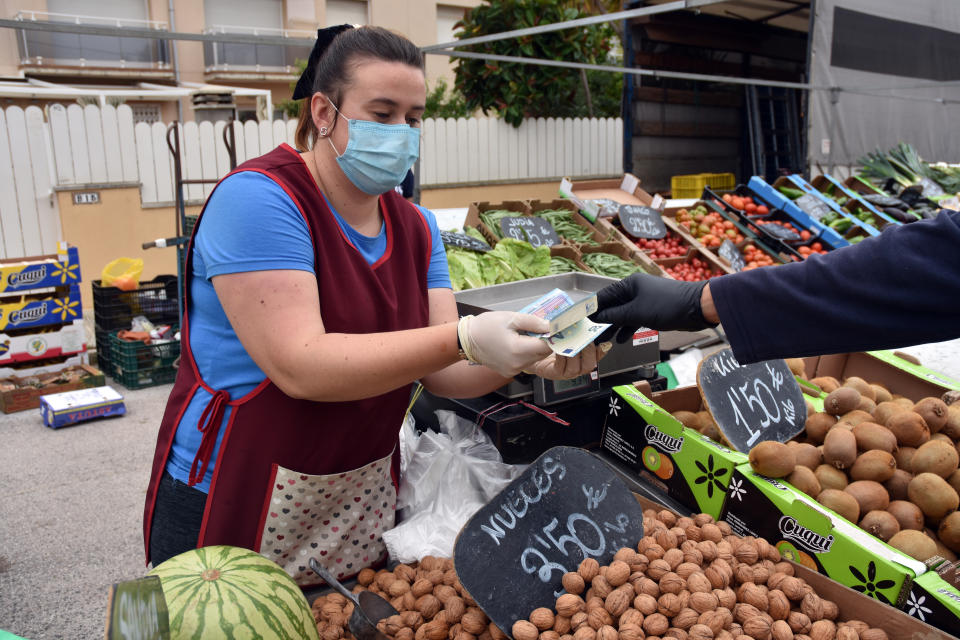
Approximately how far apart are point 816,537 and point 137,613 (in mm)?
1616

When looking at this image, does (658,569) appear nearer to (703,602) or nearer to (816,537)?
(703,602)

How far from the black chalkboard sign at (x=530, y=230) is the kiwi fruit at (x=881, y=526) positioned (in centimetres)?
338

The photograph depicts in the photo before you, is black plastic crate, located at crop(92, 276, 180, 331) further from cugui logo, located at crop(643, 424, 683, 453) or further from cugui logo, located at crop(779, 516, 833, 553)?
A: cugui logo, located at crop(779, 516, 833, 553)

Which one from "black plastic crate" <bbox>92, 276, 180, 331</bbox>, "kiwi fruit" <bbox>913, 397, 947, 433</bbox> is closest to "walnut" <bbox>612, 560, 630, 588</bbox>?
"kiwi fruit" <bbox>913, 397, 947, 433</bbox>

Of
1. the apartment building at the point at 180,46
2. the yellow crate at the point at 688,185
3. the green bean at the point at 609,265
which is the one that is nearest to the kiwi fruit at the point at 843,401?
the green bean at the point at 609,265

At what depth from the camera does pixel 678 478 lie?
2.23 m

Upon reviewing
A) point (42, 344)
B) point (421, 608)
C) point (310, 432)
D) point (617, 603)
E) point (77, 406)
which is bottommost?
point (77, 406)

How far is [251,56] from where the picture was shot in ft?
84.7

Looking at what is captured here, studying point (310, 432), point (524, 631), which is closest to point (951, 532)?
point (524, 631)

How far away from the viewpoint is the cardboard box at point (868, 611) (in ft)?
5.10

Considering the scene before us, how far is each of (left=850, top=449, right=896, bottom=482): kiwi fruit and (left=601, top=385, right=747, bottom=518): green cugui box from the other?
1.30 feet

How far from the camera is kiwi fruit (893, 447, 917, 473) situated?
88.4 inches

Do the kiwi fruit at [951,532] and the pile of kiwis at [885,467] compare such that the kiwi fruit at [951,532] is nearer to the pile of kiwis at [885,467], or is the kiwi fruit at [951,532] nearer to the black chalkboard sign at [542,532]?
the pile of kiwis at [885,467]

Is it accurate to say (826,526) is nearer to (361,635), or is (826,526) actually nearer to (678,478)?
(678,478)
